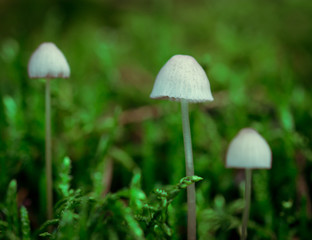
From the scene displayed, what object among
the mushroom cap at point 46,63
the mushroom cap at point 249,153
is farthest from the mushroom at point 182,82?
the mushroom cap at point 46,63

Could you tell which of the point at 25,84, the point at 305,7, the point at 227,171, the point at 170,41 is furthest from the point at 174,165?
the point at 305,7

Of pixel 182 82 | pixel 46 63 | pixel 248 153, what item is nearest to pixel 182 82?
pixel 182 82

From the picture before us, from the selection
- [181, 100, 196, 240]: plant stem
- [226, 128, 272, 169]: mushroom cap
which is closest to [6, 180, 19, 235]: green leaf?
[181, 100, 196, 240]: plant stem

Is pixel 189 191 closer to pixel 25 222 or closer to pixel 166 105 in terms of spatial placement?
pixel 25 222

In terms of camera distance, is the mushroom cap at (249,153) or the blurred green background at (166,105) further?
the blurred green background at (166,105)

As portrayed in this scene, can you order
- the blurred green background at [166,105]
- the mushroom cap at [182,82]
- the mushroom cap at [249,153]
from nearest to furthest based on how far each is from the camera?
the mushroom cap at [182,82], the mushroom cap at [249,153], the blurred green background at [166,105]

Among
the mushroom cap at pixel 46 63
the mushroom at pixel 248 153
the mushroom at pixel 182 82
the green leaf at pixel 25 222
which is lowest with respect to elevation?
the green leaf at pixel 25 222

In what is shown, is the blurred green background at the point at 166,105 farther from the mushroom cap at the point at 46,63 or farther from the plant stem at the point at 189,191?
the mushroom cap at the point at 46,63
